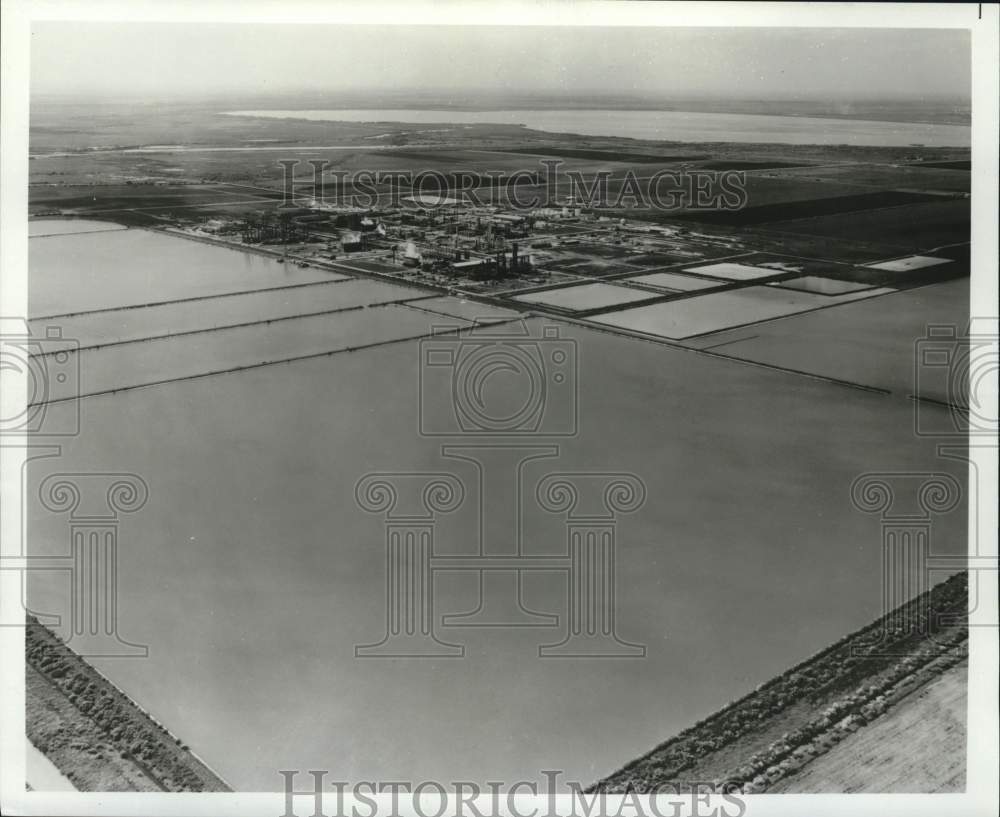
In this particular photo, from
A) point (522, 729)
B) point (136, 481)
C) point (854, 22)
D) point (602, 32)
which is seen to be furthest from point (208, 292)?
point (854, 22)

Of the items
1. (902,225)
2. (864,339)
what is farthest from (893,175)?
(864,339)

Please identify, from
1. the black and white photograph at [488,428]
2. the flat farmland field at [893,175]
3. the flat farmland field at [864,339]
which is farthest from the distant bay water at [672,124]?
the flat farmland field at [864,339]

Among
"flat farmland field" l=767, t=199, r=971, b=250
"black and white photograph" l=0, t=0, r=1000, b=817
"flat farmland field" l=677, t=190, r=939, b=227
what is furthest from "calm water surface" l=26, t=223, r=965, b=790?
"flat farmland field" l=677, t=190, r=939, b=227

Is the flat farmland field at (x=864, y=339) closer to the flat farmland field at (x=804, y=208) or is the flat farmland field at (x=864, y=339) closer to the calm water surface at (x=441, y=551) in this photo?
the calm water surface at (x=441, y=551)

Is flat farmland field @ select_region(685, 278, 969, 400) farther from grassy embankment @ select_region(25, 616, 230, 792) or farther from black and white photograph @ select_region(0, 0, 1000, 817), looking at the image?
grassy embankment @ select_region(25, 616, 230, 792)

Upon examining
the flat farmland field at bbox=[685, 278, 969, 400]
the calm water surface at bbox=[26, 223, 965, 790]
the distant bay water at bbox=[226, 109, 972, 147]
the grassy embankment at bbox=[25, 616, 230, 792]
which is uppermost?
the distant bay water at bbox=[226, 109, 972, 147]

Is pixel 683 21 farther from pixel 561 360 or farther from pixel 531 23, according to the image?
pixel 561 360
